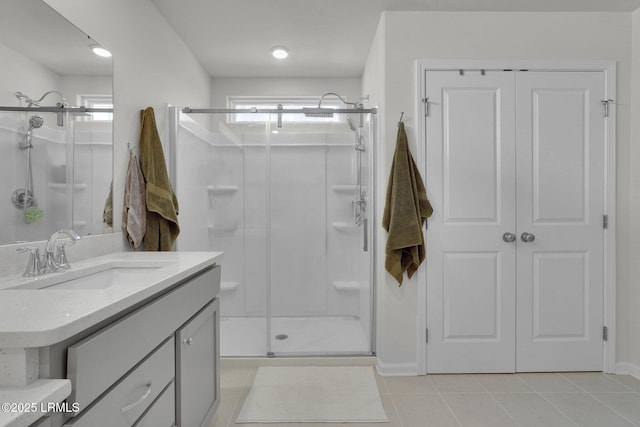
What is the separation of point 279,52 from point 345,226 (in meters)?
1.65

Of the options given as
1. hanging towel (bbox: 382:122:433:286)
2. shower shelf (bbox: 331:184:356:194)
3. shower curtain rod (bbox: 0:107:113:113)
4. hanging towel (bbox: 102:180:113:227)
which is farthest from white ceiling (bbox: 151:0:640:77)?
hanging towel (bbox: 102:180:113:227)

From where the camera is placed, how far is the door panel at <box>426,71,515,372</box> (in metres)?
2.31

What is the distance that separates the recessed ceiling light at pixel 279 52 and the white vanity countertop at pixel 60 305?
7.48 feet

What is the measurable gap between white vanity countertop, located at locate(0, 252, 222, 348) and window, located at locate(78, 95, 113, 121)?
76 cm

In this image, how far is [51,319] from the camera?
0.71m

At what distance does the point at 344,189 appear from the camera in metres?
2.72

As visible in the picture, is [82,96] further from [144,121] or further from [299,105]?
[299,105]

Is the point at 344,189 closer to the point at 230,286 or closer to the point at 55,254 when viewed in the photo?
the point at 230,286

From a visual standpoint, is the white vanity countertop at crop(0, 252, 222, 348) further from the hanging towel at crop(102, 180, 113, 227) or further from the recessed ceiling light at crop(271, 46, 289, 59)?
the recessed ceiling light at crop(271, 46, 289, 59)

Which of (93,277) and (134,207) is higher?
(134,207)

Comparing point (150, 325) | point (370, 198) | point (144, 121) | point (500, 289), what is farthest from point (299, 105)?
point (150, 325)

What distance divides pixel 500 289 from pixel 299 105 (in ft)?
8.73

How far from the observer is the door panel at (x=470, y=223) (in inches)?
91.0

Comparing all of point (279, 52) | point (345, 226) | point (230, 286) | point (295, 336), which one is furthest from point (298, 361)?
point (279, 52)
